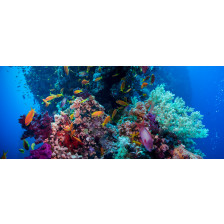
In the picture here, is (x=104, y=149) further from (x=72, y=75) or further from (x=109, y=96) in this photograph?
(x=72, y=75)

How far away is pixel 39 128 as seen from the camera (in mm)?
3951

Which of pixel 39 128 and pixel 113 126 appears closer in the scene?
pixel 39 128

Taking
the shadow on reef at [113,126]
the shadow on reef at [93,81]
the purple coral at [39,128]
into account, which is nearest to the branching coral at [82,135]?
the shadow on reef at [113,126]

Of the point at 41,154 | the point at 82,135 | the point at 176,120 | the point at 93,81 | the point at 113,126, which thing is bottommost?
the point at 41,154

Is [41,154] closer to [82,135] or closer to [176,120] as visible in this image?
[82,135]

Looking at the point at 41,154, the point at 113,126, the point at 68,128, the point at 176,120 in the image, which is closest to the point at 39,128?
the point at 68,128

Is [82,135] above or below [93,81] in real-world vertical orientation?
below

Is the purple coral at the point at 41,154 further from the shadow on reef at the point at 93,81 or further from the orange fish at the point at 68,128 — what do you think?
the shadow on reef at the point at 93,81

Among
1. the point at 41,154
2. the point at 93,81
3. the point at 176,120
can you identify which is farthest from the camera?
the point at 93,81

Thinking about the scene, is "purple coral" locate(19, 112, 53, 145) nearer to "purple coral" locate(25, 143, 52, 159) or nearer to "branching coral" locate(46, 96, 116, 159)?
"branching coral" locate(46, 96, 116, 159)

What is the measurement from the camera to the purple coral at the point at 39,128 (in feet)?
12.5

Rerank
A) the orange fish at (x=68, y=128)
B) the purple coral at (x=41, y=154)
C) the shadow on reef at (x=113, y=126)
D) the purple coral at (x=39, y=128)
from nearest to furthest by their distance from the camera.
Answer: the purple coral at (x=41, y=154)
the shadow on reef at (x=113, y=126)
the orange fish at (x=68, y=128)
the purple coral at (x=39, y=128)

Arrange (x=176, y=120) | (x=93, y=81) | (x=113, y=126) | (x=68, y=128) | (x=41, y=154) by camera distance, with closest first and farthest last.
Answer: (x=41, y=154)
(x=68, y=128)
(x=176, y=120)
(x=113, y=126)
(x=93, y=81)
